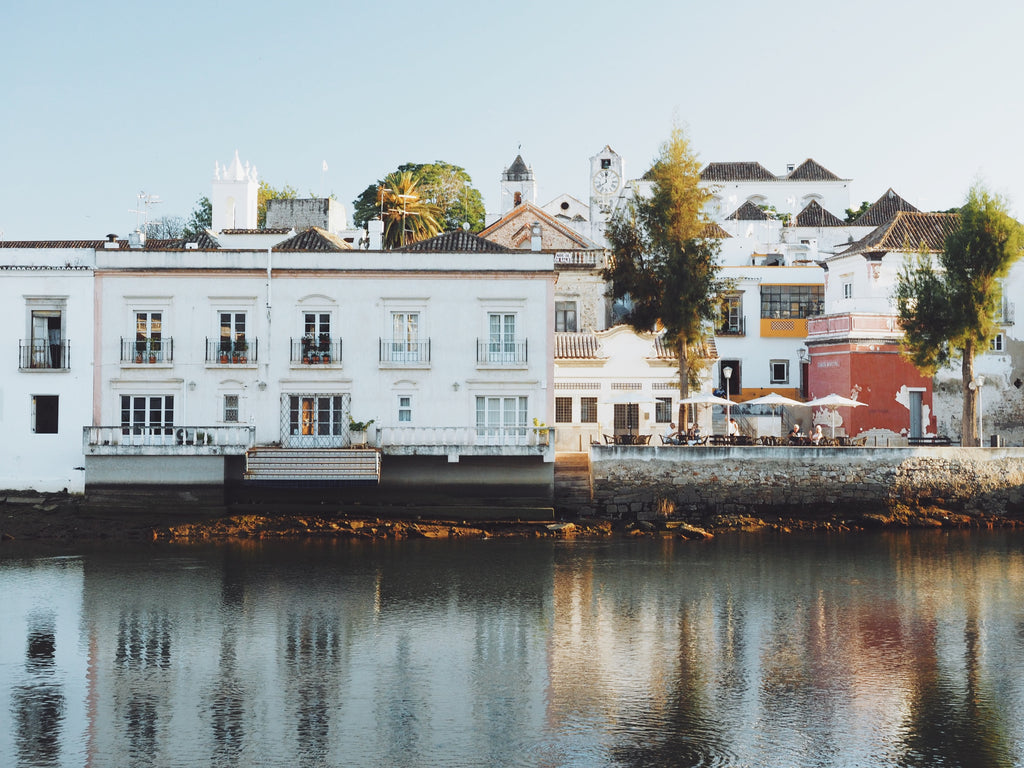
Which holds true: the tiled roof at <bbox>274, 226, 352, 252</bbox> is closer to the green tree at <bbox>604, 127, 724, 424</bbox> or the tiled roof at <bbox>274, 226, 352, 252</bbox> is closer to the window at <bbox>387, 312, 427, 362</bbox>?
the window at <bbox>387, 312, 427, 362</bbox>

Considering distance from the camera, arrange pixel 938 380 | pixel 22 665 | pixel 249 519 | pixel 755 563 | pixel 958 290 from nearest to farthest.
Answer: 1. pixel 22 665
2. pixel 755 563
3. pixel 249 519
4. pixel 958 290
5. pixel 938 380

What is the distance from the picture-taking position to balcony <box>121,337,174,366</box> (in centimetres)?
3809

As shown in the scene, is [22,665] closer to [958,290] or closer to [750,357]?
[958,290]

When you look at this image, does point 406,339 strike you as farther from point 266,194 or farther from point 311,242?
point 266,194

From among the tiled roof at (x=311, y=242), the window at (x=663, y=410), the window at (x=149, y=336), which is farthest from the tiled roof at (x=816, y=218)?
the window at (x=149, y=336)

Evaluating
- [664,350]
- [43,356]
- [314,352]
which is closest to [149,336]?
[43,356]

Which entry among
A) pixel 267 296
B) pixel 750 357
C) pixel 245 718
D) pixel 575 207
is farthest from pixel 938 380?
pixel 575 207

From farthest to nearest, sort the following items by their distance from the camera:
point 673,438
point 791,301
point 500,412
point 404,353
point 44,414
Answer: point 791,301, point 673,438, point 500,412, point 404,353, point 44,414

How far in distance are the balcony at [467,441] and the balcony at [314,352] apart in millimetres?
2804

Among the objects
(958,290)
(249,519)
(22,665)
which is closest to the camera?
(22,665)

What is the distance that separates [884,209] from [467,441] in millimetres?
47659

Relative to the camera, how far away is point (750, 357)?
185 feet

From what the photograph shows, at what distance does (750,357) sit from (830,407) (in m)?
9.48

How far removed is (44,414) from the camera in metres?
37.9
